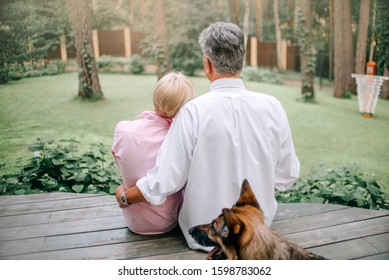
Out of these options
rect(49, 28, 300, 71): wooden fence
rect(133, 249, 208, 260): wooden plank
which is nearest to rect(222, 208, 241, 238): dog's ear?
rect(133, 249, 208, 260): wooden plank

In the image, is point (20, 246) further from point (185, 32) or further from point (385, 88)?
point (385, 88)

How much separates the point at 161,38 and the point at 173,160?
6.89 feet

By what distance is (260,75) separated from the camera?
4.27 metres

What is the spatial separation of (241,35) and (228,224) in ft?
3.17

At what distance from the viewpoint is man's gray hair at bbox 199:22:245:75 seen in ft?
7.00

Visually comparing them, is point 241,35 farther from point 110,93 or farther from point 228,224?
point 110,93

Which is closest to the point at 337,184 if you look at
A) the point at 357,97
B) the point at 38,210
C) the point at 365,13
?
the point at 357,97

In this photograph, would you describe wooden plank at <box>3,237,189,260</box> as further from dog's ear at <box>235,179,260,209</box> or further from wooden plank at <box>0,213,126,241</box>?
dog's ear at <box>235,179,260,209</box>

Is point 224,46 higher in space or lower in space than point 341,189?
higher

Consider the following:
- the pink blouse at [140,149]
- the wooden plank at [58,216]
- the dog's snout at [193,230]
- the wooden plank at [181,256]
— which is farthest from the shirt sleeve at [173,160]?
the wooden plank at [58,216]

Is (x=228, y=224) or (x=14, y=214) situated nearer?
(x=228, y=224)

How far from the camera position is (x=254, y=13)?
4.04 metres

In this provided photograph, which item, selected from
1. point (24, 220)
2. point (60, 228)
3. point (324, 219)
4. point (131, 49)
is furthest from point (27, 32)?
point (324, 219)

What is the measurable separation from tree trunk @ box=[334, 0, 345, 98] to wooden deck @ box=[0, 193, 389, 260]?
159 centimetres
